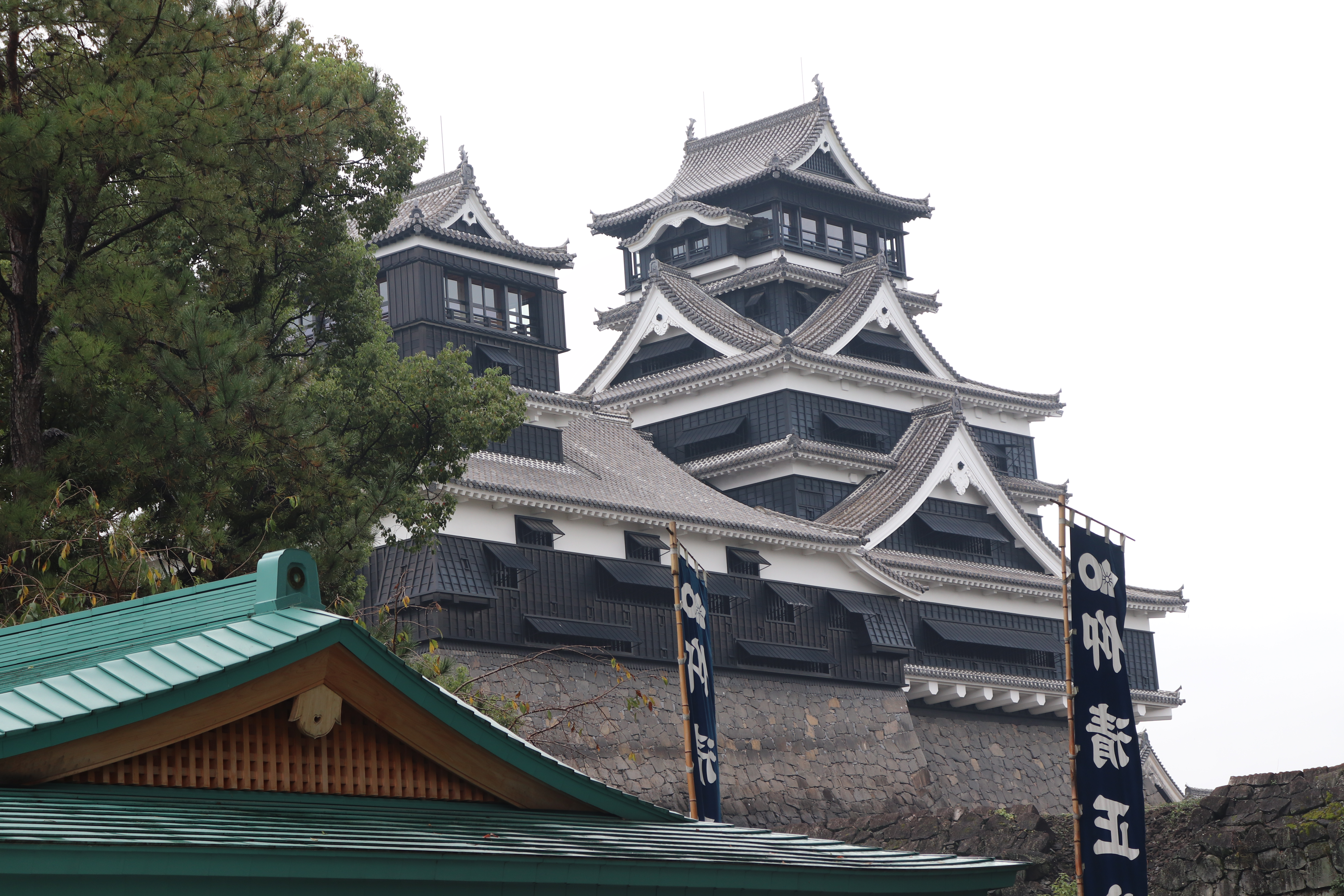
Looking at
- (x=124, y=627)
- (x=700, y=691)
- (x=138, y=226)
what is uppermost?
(x=138, y=226)

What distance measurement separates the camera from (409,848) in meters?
5.55

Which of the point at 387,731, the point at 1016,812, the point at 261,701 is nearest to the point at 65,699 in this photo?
the point at 261,701

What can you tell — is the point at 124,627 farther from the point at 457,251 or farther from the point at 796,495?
the point at 796,495

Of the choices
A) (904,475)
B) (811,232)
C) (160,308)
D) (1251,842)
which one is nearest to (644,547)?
(904,475)

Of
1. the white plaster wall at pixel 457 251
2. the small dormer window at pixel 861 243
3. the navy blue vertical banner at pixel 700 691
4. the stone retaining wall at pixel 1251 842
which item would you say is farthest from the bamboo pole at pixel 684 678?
the small dormer window at pixel 861 243

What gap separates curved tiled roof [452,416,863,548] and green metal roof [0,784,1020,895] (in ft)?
55.4

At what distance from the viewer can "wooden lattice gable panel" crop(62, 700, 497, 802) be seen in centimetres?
607

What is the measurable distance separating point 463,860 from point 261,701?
1131mm

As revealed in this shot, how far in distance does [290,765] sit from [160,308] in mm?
7106

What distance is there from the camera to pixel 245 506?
1325 cm

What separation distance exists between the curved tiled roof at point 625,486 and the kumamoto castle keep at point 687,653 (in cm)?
11

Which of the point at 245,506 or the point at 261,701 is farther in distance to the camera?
the point at 245,506

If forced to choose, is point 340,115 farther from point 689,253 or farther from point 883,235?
point 883,235

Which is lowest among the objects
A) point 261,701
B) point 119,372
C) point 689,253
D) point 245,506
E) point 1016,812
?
point 1016,812
